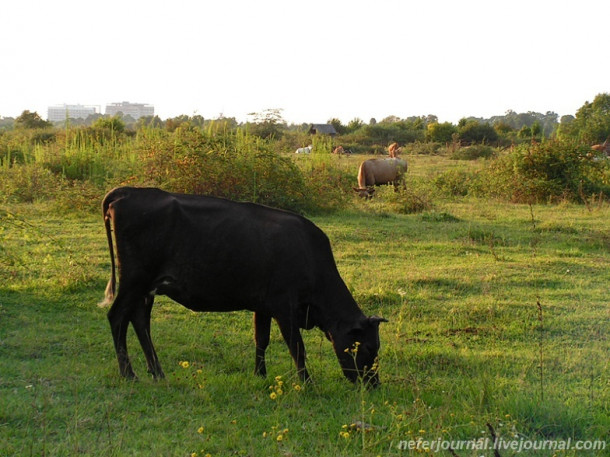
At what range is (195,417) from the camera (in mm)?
4727

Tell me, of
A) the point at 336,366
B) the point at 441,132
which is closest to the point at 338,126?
the point at 441,132

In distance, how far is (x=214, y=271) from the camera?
542 cm

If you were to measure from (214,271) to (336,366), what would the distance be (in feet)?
4.59

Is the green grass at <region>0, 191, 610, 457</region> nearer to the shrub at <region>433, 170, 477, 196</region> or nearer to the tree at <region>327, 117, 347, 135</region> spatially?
the shrub at <region>433, 170, 477, 196</region>

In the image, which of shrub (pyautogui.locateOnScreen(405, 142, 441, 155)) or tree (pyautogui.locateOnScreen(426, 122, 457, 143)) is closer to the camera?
shrub (pyautogui.locateOnScreen(405, 142, 441, 155))

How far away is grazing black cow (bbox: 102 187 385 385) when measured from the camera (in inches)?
213

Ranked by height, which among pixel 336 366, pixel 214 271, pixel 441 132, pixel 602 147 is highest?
pixel 441 132

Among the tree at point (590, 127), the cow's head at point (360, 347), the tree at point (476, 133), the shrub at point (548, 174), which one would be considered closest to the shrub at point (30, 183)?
the shrub at point (548, 174)

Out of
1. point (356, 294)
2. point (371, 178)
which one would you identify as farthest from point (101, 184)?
point (356, 294)

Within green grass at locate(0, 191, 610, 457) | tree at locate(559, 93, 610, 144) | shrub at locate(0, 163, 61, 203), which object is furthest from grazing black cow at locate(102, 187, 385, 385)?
tree at locate(559, 93, 610, 144)

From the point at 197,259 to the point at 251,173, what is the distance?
9137 mm

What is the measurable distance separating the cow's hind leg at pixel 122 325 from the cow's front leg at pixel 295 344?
4.00 ft

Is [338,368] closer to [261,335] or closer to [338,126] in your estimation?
[261,335]

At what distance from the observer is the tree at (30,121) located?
3669 centimetres
